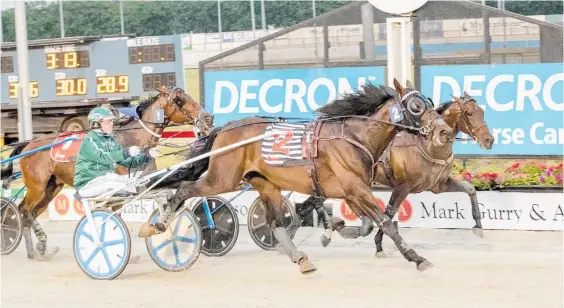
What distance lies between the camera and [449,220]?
472 inches

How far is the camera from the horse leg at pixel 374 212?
29.1 ft

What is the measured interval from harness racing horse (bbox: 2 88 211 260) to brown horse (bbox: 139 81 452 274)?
171 cm

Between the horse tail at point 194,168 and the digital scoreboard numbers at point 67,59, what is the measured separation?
14.3 meters

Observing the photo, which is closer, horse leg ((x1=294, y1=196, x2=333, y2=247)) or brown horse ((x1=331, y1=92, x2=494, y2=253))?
brown horse ((x1=331, y1=92, x2=494, y2=253))

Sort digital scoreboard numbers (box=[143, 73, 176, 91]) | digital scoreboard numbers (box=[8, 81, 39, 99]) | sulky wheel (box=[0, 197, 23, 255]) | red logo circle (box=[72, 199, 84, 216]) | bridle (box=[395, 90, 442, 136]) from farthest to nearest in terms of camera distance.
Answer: digital scoreboard numbers (box=[8, 81, 39, 99]), digital scoreboard numbers (box=[143, 73, 176, 91]), red logo circle (box=[72, 199, 84, 216]), sulky wheel (box=[0, 197, 23, 255]), bridle (box=[395, 90, 442, 136])

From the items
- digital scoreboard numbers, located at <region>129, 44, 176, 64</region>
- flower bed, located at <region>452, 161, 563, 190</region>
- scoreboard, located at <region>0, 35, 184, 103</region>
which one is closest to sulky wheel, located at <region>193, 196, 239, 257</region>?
flower bed, located at <region>452, 161, 563, 190</region>

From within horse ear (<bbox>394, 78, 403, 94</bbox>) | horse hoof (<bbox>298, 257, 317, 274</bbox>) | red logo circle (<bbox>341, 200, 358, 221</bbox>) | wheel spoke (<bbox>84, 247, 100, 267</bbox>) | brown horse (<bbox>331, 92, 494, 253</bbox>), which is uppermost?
horse ear (<bbox>394, 78, 403, 94</bbox>)

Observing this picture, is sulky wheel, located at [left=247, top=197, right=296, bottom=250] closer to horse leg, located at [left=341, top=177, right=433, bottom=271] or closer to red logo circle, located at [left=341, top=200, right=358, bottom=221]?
red logo circle, located at [left=341, top=200, right=358, bottom=221]

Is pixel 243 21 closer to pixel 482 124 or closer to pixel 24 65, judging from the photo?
pixel 24 65

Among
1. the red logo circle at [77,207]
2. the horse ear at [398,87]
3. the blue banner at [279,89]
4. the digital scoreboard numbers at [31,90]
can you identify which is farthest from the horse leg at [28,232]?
the digital scoreboard numbers at [31,90]

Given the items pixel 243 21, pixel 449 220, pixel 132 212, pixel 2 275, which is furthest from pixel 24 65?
pixel 243 21

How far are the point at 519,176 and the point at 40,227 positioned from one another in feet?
17.4

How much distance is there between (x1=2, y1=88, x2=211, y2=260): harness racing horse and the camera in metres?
11.0

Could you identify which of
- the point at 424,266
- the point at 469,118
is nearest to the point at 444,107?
the point at 469,118
